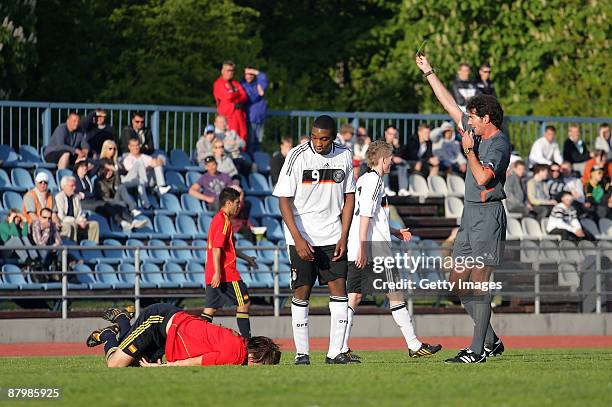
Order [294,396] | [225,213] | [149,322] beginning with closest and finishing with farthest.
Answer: [294,396] < [149,322] < [225,213]

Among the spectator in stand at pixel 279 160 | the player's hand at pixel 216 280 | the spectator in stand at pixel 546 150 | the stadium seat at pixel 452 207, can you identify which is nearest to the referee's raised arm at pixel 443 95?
the player's hand at pixel 216 280

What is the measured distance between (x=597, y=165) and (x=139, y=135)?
8.67 m

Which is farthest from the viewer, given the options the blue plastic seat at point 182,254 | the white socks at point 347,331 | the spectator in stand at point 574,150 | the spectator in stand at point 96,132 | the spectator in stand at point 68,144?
the spectator in stand at point 574,150

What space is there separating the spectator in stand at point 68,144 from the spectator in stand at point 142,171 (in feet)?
2.50

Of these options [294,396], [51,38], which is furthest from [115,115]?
[294,396]

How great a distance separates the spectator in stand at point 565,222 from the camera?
27.1 meters

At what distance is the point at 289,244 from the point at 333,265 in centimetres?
44

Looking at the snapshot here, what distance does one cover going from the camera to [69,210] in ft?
77.7

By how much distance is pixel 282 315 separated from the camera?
23516 mm

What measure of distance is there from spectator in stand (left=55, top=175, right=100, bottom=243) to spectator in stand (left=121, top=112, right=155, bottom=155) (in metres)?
2.29

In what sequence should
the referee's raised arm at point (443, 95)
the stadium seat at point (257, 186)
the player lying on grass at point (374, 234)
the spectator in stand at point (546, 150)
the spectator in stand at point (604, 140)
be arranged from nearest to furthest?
the referee's raised arm at point (443, 95), the player lying on grass at point (374, 234), the stadium seat at point (257, 186), the spectator in stand at point (546, 150), the spectator in stand at point (604, 140)

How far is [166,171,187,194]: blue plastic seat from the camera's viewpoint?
85.9 ft

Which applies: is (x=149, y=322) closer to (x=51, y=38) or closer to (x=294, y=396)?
(x=294, y=396)

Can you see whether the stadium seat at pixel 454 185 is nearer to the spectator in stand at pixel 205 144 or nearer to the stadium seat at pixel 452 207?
the stadium seat at pixel 452 207
